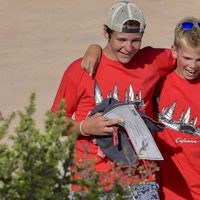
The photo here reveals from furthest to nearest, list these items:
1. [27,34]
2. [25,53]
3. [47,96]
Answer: [27,34] → [25,53] → [47,96]

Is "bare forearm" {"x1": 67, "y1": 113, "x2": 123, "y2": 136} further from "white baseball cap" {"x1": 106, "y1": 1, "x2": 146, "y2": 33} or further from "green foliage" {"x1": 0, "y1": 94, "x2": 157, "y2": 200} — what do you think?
"green foliage" {"x1": 0, "y1": 94, "x2": 157, "y2": 200}

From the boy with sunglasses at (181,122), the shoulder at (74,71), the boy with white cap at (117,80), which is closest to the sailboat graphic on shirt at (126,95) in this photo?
the boy with white cap at (117,80)

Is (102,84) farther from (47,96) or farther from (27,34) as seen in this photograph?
(27,34)

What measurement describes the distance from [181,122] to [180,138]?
0.31ft

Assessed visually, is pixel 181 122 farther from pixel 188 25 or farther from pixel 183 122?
pixel 188 25

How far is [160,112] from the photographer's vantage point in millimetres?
5695

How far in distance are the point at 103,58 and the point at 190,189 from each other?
96cm

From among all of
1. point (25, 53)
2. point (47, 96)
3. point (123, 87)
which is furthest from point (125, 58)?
point (25, 53)

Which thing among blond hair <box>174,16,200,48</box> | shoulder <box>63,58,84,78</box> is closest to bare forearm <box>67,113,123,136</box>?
shoulder <box>63,58,84,78</box>

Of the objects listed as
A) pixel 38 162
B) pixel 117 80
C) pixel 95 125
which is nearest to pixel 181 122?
pixel 117 80

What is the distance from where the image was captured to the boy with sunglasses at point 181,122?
5625mm

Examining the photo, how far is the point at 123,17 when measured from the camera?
18.1 feet

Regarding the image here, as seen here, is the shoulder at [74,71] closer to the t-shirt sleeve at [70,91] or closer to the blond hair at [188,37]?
the t-shirt sleeve at [70,91]

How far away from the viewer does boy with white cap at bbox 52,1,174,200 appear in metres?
5.39
